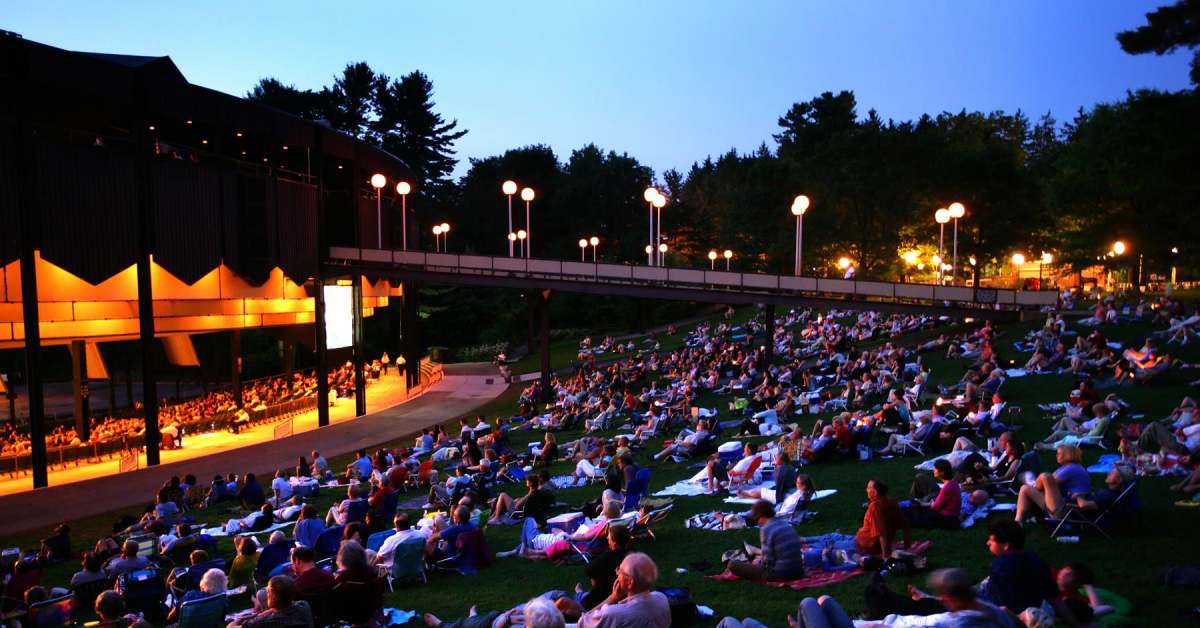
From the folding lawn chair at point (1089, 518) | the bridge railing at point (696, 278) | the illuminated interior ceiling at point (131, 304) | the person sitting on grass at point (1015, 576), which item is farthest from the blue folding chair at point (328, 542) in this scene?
the bridge railing at point (696, 278)

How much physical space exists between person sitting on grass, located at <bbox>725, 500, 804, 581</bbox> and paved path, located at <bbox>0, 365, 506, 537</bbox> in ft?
50.0

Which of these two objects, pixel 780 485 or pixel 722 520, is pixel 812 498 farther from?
pixel 722 520

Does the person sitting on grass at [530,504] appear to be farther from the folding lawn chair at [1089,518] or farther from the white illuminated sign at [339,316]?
the white illuminated sign at [339,316]

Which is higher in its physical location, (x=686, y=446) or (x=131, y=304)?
(x=131, y=304)

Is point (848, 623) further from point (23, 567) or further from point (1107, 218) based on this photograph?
point (1107, 218)

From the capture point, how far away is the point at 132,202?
21.6 m

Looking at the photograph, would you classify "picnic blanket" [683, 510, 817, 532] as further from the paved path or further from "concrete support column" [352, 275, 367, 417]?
"concrete support column" [352, 275, 367, 417]

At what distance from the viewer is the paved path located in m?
17.1

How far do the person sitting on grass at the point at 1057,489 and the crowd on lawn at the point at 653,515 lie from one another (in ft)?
0.07

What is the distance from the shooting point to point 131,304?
23.4m

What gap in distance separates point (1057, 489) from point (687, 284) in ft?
71.6

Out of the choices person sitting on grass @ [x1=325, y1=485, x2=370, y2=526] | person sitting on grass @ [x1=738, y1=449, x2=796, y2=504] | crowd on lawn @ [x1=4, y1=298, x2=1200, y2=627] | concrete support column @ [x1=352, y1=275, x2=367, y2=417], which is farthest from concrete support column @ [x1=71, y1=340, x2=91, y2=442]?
person sitting on grass @ [x1=738, y1=449, x2=796, y2=504]

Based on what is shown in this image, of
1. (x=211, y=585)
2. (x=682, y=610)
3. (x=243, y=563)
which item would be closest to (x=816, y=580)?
(x=682, y=610)

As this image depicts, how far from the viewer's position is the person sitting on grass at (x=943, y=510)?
9.19 metres
